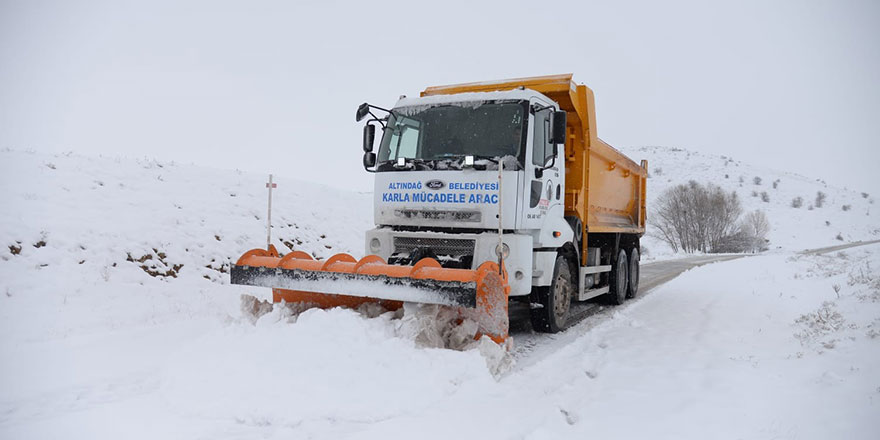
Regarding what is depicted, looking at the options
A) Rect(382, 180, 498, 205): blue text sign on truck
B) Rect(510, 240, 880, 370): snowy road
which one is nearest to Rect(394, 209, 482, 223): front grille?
Rect(382, 180, 498, 205): blue text sign on truck

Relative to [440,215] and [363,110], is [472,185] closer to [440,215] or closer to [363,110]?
[440,215]

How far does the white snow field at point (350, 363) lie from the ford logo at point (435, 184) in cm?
155

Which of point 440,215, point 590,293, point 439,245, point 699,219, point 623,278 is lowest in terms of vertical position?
point 590,293

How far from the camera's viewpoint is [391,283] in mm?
4805

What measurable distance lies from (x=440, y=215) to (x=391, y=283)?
1313mm

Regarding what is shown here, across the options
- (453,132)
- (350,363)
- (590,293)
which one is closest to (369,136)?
(453,132)

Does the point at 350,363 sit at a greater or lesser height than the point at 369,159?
lesser

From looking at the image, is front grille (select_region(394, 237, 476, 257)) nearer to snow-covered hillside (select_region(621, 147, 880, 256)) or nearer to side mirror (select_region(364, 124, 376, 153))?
side mirror (select_region(364, 124, 376, 153))

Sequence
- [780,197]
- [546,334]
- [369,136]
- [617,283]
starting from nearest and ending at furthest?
1. [546,334]
2. [369,136]
3. [617,283]
4. [780,197]

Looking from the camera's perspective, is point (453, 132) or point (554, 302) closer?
point (453, 132)

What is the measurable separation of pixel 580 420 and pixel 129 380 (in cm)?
366

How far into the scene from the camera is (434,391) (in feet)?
13.5

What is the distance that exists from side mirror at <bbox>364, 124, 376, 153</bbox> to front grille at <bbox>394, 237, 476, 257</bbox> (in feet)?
4.39

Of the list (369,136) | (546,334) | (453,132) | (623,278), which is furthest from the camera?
(623,278)
